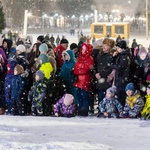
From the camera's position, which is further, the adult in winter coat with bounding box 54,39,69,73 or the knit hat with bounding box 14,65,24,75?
the adult in winter coat with bounding box 54,39,69,73

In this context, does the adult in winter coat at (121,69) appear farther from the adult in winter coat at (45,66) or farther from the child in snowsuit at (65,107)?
the adult in winter coat at (45,66)

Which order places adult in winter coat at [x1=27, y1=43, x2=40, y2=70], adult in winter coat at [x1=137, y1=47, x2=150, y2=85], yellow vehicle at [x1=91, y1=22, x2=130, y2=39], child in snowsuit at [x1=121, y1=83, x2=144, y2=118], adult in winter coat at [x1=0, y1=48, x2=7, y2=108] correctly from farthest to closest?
yellow vehicle at [x1=91, y1=22, x2=130, y2=39] → adult in winter coat at [x1=27, y1=43, x2=40, y2=70] → adult in winter coat at [x1=0, y1=48, x2=7, y2=108] → adult in winter coat at [x1=137, y1=47, x2=150, y2=85] → child in snowsuit at [x1=121, y1=83, x2=144, y2=118]

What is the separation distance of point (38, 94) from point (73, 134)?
3.13m

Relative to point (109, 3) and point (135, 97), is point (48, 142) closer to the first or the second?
point (135, 97)

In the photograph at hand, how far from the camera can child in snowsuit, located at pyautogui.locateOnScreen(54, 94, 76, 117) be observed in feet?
35.0

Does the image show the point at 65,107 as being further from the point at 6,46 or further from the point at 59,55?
the point at 6,46

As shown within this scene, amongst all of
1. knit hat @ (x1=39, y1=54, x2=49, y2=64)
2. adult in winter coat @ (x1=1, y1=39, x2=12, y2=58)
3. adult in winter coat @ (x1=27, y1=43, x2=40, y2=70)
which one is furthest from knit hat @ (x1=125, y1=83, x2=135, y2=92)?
adult in winter coat @ (x1=1, y1=39, x2=12, y2=58)

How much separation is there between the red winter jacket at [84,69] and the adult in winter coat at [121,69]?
65 cm

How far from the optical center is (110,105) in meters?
10.7

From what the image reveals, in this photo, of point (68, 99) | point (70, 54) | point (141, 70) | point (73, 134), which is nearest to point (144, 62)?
point (141, 70)

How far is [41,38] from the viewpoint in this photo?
527 inches

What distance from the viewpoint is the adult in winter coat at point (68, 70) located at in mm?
11756

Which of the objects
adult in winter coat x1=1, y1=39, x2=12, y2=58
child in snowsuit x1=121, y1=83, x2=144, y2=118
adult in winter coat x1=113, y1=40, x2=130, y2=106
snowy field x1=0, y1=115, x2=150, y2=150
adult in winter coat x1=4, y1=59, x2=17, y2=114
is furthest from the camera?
adult in winter coat x1=1, y1=39, x2=12, y2=58

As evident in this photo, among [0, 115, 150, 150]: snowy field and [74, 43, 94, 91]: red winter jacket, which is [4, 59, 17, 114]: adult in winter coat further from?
[0, 115, 150, 150]: snowy field
